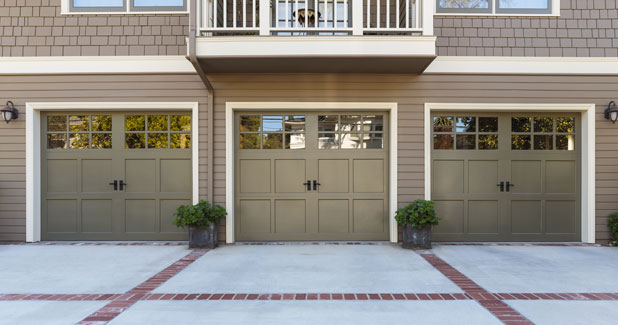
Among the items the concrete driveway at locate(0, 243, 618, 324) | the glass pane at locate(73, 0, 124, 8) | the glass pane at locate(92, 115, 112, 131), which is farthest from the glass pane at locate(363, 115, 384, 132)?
the glass pane at locate(73, 0, 124, 8)

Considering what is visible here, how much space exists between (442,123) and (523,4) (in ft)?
7.34

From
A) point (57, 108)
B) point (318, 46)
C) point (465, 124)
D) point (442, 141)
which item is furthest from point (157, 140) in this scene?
point (465, 124)

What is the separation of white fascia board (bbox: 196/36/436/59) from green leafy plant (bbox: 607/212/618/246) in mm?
3795

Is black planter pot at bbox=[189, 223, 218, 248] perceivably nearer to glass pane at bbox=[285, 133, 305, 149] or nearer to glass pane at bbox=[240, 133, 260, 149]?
glass pane at bbox=[240, 133, 260, 149]

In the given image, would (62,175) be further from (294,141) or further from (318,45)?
(318,45)

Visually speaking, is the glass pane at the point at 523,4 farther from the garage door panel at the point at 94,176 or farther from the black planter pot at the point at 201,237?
the garage door panel at the point at 94,176

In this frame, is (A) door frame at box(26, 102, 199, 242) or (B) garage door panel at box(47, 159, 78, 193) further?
(B) garage door panel at box(47, 159, 78, 193)

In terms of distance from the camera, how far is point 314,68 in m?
5.38

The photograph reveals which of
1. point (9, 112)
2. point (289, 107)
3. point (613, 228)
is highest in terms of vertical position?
point (289, 107)

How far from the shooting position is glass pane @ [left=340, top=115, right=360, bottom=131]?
5.78 meters

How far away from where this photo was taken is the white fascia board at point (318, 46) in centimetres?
486

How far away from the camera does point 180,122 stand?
228 inches

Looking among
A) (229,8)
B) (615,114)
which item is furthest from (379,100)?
(615,114)

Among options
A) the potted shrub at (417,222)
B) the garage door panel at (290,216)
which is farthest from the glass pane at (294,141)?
the potted shrub at (417,222)
